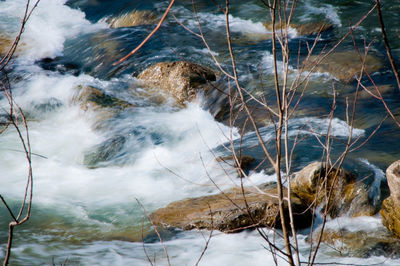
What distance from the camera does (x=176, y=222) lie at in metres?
5.02

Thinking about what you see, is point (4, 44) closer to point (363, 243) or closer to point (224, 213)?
point (224, 213)

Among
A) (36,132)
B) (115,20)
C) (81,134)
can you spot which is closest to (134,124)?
(81,134)

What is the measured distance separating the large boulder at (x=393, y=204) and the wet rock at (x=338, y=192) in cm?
29

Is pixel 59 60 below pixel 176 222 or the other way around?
the other way around

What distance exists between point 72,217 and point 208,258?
6.32 feet

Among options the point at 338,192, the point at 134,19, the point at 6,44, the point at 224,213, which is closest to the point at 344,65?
the point at 338,192

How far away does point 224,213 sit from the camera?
15.6ft

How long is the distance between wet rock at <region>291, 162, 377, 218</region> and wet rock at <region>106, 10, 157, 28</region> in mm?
9442

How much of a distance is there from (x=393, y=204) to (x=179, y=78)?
5840 mm

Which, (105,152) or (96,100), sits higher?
(96,100)

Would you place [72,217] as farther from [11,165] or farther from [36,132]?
[36,132]

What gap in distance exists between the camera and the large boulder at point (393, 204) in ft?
13.9

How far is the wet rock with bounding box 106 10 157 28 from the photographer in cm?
1352

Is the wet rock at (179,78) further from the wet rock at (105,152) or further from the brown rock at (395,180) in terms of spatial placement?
the brown rock at (395,180)
